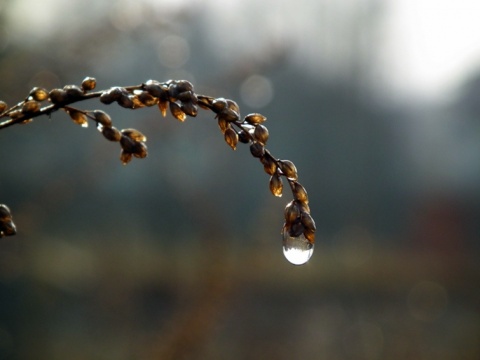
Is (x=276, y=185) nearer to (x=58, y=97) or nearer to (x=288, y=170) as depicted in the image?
(x=288, y=170)

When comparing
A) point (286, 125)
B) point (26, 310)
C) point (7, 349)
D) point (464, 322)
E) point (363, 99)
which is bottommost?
point (7, 349)

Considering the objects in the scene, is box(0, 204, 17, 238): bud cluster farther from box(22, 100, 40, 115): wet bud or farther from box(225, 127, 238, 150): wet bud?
box(225, 127, 238, 150): wet bud

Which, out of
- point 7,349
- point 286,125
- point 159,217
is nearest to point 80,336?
point 7,349

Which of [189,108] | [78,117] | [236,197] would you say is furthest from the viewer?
[236,197]

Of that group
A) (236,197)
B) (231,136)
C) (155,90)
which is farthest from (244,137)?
(236,197)

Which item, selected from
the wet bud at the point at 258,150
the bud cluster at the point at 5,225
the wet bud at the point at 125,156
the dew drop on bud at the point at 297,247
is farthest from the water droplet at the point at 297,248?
the bud cluster at the point at 5,225

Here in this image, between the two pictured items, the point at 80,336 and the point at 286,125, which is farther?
the point at 286,125

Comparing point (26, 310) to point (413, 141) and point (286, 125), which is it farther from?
point (413, 141)
